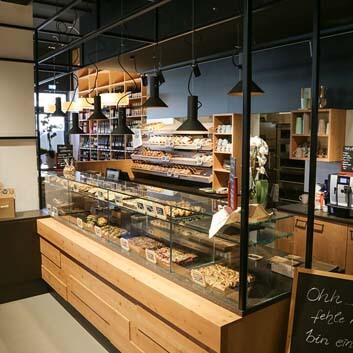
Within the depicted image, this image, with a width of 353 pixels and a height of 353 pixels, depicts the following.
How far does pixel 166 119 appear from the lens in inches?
294

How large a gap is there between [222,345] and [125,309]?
3.29 feet

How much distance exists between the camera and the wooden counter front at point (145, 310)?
1929 mm

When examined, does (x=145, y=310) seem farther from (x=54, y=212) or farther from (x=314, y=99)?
(x=54, y=212)

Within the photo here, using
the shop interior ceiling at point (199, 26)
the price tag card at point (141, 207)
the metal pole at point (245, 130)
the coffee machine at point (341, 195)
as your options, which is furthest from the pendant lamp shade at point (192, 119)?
the coffee machine at point (341, 195)

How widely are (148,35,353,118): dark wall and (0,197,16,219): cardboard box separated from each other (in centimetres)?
340

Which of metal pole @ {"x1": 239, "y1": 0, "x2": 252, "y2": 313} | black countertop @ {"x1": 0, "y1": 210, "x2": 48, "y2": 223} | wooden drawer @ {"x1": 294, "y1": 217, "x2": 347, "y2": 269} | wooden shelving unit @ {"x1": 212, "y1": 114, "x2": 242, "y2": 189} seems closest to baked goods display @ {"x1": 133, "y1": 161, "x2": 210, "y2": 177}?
Result: wooden shelving unit @ {"x1": 212, "y1": 114, "x2": 242, "y2": 189}

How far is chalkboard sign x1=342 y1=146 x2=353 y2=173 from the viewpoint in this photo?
416 centimetres

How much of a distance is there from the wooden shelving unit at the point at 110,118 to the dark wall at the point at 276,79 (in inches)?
73.5

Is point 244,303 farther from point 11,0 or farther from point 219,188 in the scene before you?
point 219,188

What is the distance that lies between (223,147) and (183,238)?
3.20 metres

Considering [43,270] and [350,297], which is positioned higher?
[350,297]

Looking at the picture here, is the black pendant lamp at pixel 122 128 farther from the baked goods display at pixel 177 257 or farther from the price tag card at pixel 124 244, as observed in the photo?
the baked goods display at pixel 177 257

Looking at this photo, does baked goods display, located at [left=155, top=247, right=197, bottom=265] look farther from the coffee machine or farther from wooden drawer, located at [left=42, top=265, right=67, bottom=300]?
the coffee machine

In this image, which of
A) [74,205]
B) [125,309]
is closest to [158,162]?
[74,205]
